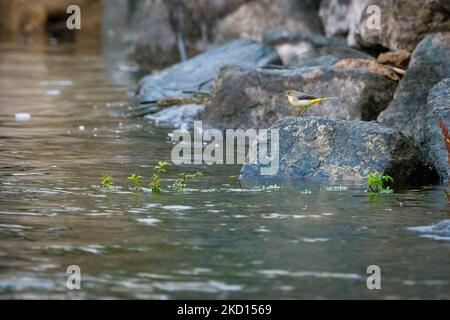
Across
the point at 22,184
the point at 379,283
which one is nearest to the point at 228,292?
the point at 379,283

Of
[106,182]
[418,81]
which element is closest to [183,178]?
[106,182]

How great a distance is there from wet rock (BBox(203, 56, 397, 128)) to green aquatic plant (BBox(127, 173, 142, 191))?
4238 mm

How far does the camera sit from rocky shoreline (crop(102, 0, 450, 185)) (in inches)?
422

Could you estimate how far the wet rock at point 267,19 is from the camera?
20.6 metres

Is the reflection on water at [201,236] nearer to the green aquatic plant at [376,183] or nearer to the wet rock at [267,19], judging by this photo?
the green aquatic plant at [376,183]

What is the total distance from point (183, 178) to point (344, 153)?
1.63 meters

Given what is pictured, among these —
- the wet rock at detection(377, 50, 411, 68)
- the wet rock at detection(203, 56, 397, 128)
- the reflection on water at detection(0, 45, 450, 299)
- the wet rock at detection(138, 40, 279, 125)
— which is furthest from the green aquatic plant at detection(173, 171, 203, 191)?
the wet rock at detection(138, 40, 279, 125)

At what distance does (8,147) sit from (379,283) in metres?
7.40

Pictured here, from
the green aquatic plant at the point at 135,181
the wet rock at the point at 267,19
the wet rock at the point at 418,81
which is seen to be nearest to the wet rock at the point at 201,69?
the wet rock at the point at 267,19

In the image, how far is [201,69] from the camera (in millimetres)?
18594

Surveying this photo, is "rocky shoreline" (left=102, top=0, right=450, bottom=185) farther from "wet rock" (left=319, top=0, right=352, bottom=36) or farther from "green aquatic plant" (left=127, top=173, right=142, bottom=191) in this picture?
"green aquatic plant" (left=127, top=173, right=142, bottom=191)

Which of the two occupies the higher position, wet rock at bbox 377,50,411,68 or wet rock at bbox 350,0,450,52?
wet rock at bbox 350,0,450,52

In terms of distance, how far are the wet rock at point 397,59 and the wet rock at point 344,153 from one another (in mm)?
4557
